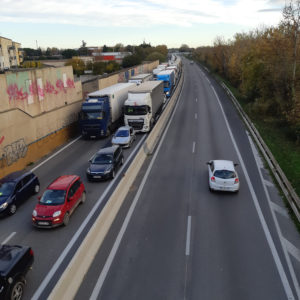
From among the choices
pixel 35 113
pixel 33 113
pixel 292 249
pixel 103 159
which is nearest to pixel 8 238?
pixel 103 159

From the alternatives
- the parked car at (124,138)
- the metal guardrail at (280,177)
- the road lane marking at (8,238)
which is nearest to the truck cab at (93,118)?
the parked car at (124,138)

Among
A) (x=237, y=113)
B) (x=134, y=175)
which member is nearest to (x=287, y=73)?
(x=237, y=113)

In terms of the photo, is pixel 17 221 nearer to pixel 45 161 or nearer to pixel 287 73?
pixel 45 161

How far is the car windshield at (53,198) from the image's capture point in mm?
14459

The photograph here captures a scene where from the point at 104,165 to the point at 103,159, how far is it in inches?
23.7

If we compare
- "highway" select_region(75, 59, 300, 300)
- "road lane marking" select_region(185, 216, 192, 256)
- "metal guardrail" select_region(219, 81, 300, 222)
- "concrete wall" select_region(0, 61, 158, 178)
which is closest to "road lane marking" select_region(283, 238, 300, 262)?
"highway" select_region(75, 59, 300, 300)

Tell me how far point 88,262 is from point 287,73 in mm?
29419

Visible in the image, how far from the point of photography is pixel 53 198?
48.1 feet

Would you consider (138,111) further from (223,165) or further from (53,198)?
(53,198)

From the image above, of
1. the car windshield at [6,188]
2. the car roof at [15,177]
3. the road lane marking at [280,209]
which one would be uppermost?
the car roof at [15,177]

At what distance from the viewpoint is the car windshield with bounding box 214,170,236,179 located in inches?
653

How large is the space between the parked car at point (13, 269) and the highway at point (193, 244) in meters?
1.95

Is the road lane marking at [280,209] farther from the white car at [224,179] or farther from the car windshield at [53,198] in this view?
the car windshield at [53,198]

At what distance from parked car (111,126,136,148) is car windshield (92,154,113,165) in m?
5.62
